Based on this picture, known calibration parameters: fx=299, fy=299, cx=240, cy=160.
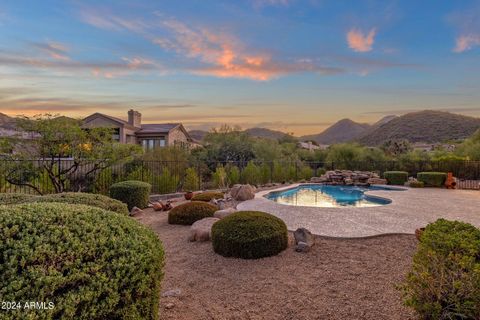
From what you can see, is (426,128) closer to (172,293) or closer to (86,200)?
(86,200)

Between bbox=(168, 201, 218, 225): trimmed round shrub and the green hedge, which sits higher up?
the green hedge

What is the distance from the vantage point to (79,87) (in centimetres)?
1151

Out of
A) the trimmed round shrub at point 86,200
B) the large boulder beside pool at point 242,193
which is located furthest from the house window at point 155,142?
the trimmed round shrub at point 86,200

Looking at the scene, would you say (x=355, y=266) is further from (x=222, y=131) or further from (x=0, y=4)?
(x=222, y=131)

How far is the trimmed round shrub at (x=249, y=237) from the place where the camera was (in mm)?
4703

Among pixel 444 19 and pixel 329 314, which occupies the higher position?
pixel 444 19

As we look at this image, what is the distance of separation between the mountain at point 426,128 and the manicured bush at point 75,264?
Result: 140 feet

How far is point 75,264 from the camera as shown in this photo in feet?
6.07

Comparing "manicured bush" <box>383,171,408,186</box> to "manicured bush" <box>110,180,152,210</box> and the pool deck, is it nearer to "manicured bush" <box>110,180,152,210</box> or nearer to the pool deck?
the pool deck

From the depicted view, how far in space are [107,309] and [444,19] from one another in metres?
13.6

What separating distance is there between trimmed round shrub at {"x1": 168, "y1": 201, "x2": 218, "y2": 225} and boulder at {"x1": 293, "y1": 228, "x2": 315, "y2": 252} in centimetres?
265

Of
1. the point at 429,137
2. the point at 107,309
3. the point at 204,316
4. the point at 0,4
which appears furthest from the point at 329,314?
the point at 429,137

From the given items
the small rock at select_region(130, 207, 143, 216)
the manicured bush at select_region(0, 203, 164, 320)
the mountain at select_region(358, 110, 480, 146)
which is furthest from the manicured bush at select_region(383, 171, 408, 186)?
the mountain at select_region(358, 110, 480, 146)

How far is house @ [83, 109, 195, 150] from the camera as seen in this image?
28.7 m
